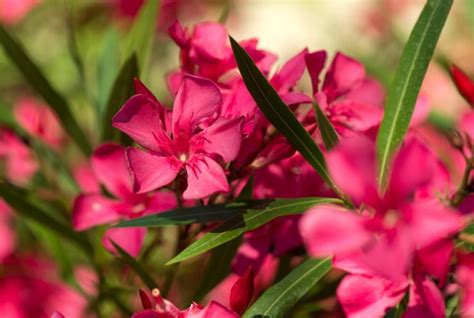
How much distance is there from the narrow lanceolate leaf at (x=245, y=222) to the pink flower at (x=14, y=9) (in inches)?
68.9

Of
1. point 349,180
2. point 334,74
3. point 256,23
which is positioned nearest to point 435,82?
point 256,23

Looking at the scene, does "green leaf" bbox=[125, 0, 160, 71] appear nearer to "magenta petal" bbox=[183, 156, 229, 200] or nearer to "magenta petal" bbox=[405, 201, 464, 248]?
"magenta petal" bbox=[183, 156, 229, 200]

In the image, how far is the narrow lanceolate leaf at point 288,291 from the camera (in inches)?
30.6

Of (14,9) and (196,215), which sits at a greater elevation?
(196,215)

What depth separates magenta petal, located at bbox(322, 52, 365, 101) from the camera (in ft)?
3.06

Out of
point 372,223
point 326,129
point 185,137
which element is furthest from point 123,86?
point 372,223

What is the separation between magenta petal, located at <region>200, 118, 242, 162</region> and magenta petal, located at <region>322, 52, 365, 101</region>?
18cm

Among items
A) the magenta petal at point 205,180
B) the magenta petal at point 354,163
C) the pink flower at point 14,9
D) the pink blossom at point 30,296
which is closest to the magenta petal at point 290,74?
the magenta petal at point 205,180

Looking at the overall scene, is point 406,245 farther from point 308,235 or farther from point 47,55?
point 47,55

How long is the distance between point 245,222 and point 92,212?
29 cm

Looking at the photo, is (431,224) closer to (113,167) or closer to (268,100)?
(268,100)

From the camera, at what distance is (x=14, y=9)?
7.91 feet

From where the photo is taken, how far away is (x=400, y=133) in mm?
861

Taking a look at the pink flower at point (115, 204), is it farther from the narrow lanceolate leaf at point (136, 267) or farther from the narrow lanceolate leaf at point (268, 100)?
the narrow lanceolate leaf at point (268, 100)
